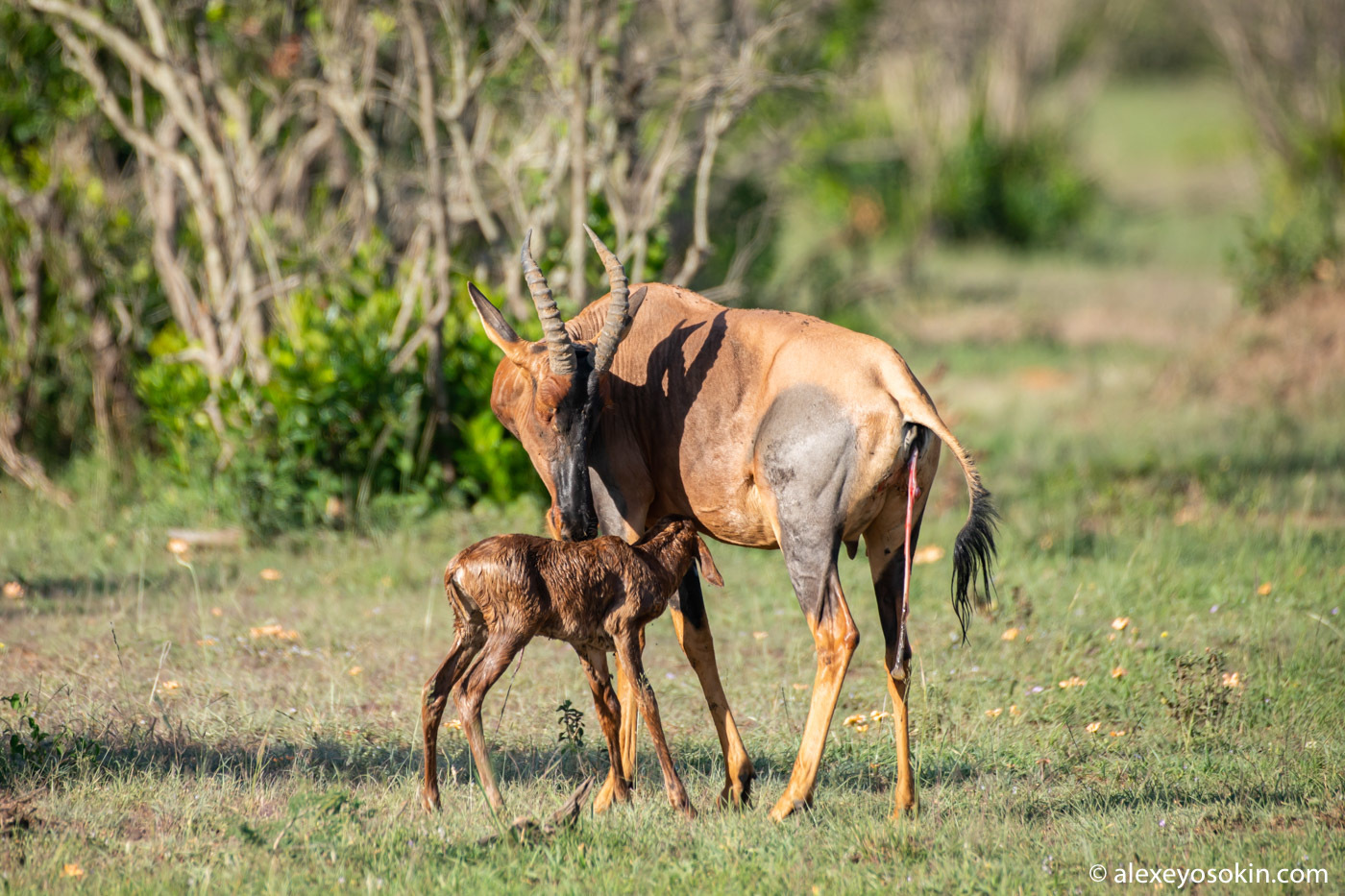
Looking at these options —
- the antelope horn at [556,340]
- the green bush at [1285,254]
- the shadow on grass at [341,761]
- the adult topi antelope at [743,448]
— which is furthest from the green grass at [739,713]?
the green bush at [1285,254]

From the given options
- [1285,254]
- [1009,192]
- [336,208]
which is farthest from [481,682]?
[1009,192]

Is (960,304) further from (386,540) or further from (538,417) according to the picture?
(538,417)

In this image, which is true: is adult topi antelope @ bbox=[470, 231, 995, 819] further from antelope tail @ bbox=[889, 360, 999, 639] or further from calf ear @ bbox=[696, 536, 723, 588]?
calf ear @ bbox=[696, 536, 723, 588]

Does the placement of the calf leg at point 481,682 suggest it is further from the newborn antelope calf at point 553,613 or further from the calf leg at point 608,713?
the calf leg at point 608,713

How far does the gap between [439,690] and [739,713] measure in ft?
6.81

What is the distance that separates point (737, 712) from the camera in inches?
257

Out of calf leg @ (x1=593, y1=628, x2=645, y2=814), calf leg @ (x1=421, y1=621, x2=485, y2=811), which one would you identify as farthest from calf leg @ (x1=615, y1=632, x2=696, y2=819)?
calf leg @ (x1=421, y1=621, x2=485, y2=811)

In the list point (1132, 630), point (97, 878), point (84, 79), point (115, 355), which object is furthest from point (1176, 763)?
point (84, 79)

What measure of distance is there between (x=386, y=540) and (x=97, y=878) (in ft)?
15.7

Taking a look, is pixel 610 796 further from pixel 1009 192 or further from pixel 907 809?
pixel 1009 192

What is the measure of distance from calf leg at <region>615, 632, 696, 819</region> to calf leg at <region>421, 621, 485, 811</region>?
51 cm

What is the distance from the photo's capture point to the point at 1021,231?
24891 millimetres

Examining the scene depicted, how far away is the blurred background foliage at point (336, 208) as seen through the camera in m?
9.30

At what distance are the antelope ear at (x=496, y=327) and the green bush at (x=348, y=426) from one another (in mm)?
3657
